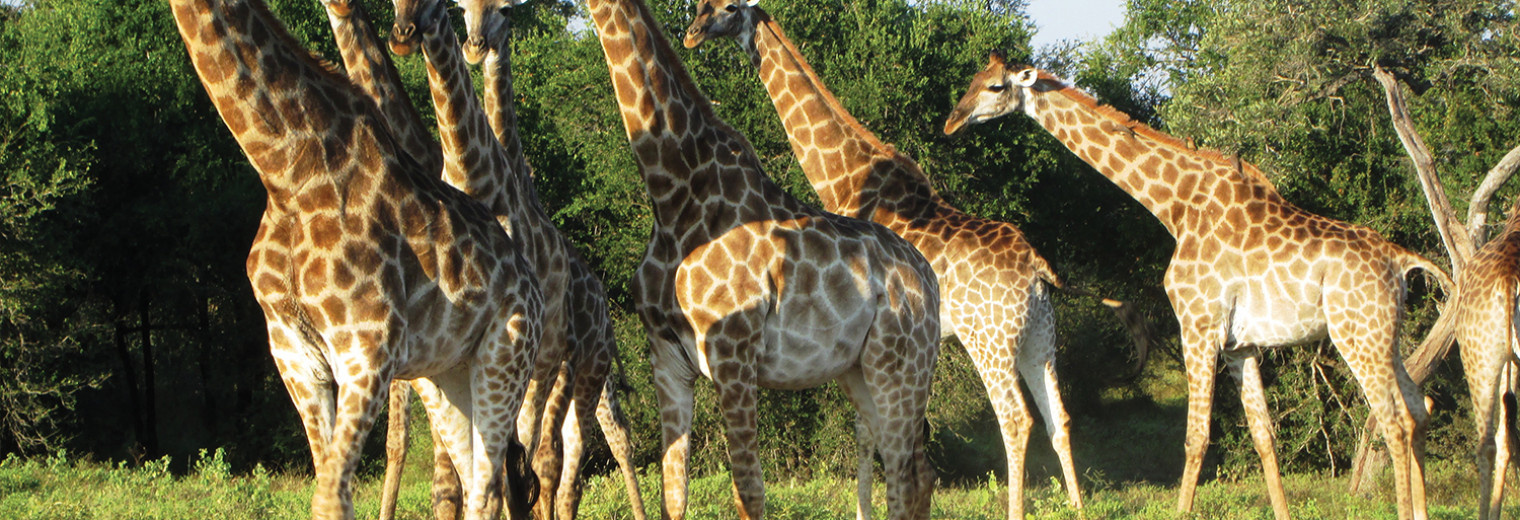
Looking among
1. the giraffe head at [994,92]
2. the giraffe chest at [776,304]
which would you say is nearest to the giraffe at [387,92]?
the giraffe chest at [776,304]

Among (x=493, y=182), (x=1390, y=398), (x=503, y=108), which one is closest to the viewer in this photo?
(x=493, y=182)

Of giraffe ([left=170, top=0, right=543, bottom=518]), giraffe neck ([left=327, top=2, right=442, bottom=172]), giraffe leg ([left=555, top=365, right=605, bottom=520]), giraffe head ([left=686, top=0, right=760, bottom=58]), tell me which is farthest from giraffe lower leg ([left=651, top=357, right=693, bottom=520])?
giraffe head ([left=686, top=0, right=760, bottom=58])

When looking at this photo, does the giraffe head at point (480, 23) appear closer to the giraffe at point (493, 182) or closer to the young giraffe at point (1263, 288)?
→ the giraffe at point (493, 182)

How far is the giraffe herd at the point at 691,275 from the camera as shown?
185 inches

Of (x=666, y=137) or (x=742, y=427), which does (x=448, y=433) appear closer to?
(x=742, y=427)

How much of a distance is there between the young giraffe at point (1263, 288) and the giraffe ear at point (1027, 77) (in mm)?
929

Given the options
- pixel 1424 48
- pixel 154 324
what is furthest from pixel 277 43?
pixel 154 324

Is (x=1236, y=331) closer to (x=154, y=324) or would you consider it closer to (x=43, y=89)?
(x=43, y=89)

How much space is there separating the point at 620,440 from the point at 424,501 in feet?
5.70

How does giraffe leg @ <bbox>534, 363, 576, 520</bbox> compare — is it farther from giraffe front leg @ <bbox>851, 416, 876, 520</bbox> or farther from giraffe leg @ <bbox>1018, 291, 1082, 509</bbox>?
giraffe leg @ <bbox>1018, 291, 1082, 509</bbox>

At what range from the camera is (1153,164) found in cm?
972

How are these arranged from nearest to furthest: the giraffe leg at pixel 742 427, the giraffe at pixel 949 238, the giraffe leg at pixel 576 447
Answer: the giraffe leg at pixel 742 427 < the giraffe leg at pixel 576 447 < the giraffe at pixel 949 238

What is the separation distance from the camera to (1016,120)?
52.5ft

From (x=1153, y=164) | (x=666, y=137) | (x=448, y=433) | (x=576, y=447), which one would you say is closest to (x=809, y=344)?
(x=666, y=137)
